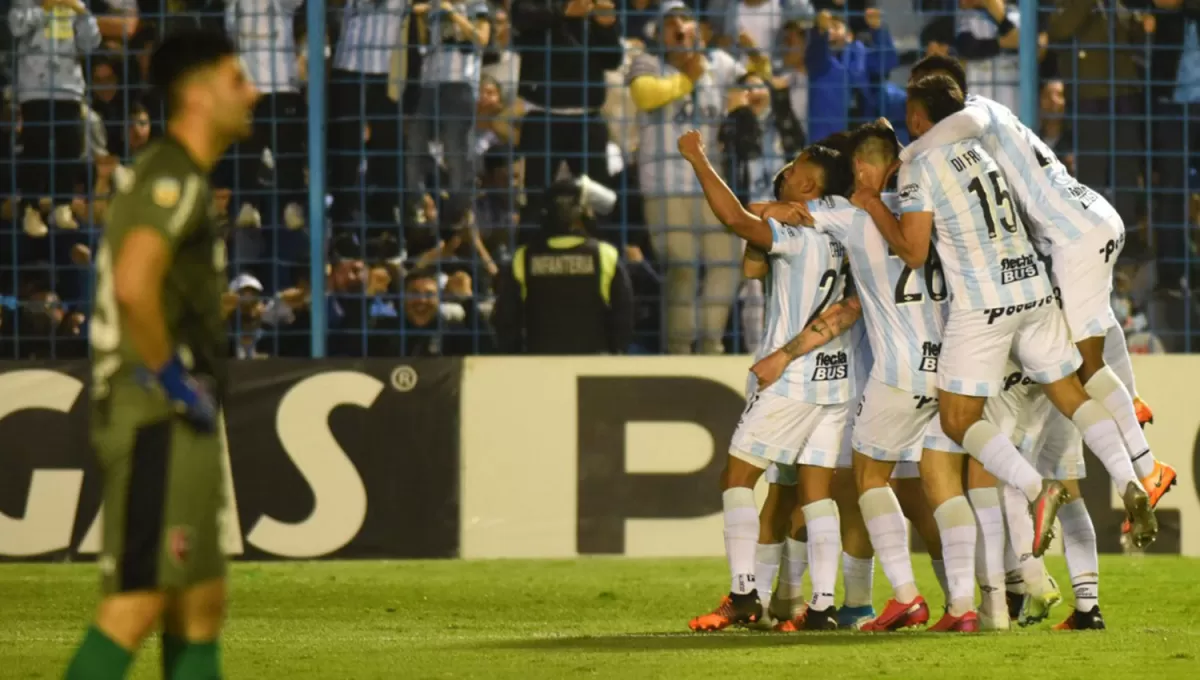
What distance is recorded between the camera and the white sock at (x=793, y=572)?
7828 mm

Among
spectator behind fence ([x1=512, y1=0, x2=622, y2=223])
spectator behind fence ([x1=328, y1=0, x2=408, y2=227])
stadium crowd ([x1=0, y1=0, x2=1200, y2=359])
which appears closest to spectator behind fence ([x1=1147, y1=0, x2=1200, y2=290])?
stadium crowd ([x1=0, y1=0, x2=1200, y2=359])

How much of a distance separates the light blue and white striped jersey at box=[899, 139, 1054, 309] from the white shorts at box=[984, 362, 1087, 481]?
471mm

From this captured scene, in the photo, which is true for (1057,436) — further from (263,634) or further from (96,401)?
(96,401)

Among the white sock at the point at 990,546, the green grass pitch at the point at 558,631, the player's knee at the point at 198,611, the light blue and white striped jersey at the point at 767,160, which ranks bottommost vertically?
the green grass pitch at the point at 558,631

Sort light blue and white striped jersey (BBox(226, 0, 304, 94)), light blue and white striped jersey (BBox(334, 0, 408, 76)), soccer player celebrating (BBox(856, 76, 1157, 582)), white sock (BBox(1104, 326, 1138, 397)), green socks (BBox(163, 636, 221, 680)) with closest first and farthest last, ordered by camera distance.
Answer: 1. green socks (BBox(163, 636, 221, 680))
2. soccer player celebrating (BBox(856, 76, 1157, 582))
3. white sock (BBox(1104, 326, 1138, 397))
4. light blue and white striped jersey (BBox(226, 0, 304, 94))
5. light blue and white striped jersey (BBox(334, 0, 408, 76))

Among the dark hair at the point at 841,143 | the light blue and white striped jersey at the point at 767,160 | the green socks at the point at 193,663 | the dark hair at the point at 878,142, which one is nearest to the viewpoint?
the green socks at the point at 193,663

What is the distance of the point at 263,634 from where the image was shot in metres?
7.44

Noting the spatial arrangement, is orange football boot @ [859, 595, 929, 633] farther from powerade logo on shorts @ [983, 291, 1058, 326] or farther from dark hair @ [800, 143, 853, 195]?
dark hair @ [800, 143, 853, 195]

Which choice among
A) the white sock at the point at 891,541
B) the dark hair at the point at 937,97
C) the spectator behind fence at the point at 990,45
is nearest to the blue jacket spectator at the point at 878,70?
the spectator behind fence at the point at 990,45

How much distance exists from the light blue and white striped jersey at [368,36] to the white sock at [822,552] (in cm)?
475

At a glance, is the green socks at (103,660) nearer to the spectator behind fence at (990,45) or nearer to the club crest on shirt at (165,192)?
the club crest on shirt at (165,192)

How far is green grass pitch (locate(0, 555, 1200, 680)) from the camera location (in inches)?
238

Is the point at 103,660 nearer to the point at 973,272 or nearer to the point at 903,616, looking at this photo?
the point at 903,616

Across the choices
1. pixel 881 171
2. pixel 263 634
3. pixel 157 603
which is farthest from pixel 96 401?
pixel 881 171
